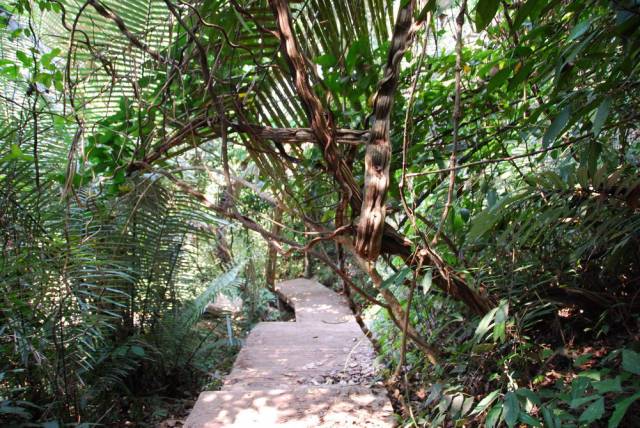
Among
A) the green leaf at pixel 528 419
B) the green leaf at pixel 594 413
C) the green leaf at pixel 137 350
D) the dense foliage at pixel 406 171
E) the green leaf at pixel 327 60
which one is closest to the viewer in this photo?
the green leaf at pixel 594 413

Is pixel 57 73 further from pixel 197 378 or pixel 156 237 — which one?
pixel 197 378

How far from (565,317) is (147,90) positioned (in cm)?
196

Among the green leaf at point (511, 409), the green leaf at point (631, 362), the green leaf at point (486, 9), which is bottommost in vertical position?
the green leaf at point (511, 409)

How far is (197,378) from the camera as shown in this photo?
3.70m

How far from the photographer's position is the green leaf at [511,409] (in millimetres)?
1170

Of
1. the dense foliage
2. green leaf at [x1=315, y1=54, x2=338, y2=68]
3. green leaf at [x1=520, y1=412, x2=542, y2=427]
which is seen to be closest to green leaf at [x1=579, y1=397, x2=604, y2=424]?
the dense foliage

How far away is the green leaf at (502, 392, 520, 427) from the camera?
1.17 metres

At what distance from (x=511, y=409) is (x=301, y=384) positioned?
81.7 inches

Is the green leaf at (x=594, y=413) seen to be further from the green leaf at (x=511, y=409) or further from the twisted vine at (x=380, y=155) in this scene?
the twisted vine at (x=380, y=155)

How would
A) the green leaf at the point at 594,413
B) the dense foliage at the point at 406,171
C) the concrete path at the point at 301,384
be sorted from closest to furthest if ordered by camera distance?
the green leaf at the point at 594,413 → the dense foliage at the point at 406,171 → the concrete path at the point at 301,384

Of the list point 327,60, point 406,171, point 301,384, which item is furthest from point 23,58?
point 301,384

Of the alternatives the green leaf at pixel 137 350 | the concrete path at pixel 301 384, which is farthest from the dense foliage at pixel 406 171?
the concrete path at pixel 301 384

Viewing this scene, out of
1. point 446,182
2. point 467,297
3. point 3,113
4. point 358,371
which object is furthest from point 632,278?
point 3,113

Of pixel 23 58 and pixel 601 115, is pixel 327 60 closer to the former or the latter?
pixel 601 115
